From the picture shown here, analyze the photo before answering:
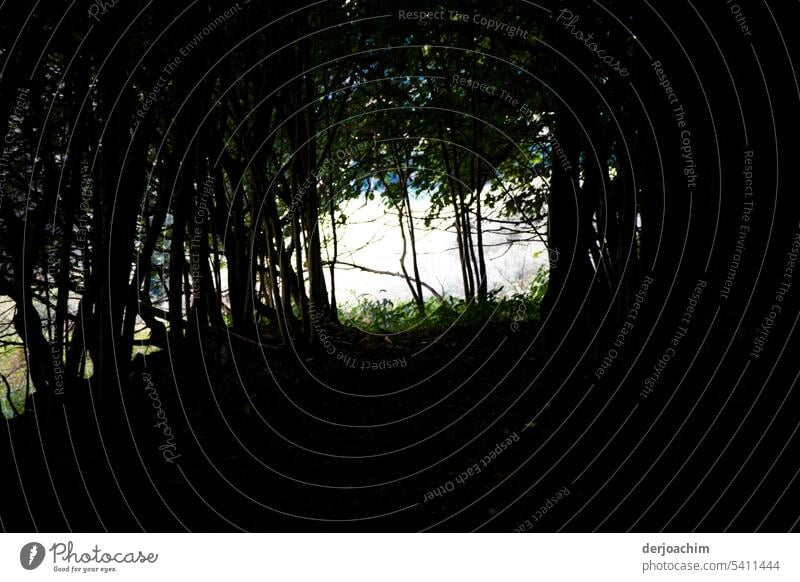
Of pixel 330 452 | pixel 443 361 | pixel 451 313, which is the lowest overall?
pixel 330 452

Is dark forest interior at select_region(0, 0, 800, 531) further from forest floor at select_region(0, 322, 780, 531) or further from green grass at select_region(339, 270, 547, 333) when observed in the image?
green grass at select_region(339, 270, 547, 333)

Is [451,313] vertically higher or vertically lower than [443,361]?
higher

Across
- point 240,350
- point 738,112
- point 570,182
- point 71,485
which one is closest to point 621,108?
point 570,182

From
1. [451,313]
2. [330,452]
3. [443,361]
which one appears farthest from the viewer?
[451,313]

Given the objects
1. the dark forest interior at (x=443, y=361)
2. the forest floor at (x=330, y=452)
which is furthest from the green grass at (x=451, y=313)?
the forest floor at (x=330, y=452)

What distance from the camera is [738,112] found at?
2.59 meters

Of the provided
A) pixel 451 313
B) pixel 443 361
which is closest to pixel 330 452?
pixel 443 361

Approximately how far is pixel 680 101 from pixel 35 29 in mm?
2703

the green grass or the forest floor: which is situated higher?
the green grass

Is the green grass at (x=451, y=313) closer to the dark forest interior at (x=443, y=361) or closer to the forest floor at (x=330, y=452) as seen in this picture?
the dark forest interior at (x=443, y=361)

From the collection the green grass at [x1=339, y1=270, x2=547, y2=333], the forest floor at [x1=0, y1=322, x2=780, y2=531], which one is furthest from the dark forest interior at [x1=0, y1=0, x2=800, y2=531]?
the green grass at [x1=339, y1=270, x2=547, y2=333]

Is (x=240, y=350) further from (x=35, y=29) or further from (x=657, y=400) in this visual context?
(x=657, y=400)

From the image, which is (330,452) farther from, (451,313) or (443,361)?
(451,313)
